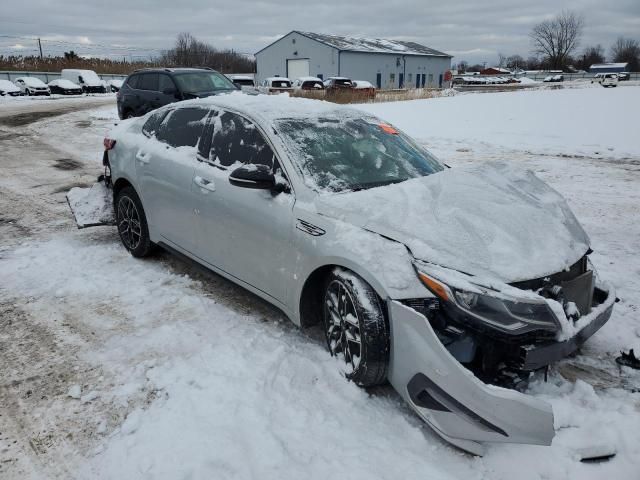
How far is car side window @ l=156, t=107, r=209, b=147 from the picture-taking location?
433cm

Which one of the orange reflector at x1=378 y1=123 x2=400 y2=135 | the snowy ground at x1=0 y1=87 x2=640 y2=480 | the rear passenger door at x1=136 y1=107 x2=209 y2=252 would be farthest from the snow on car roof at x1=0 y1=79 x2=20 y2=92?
the orange reflector at x1=378 y1=123 x2=400 y2=135

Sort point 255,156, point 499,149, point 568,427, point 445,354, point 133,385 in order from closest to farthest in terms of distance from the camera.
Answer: point 445,354
point 568,427
point 133,385
point 255,156
point 499,149

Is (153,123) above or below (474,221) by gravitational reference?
above

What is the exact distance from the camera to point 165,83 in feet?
42.4

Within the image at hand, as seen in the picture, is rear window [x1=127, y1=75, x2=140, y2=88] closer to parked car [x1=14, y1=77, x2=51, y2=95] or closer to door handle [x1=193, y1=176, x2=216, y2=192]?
door handle [x1=193, y1=176, x2=216, y2=192]

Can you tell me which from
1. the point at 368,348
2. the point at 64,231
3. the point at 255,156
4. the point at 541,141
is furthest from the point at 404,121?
the point at 368,348

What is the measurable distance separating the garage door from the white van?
20.4m

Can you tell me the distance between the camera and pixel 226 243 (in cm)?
383

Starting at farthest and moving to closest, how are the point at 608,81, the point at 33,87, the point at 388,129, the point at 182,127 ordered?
the point at 608,81 < the point at 33,87 < the point at 182,127 < the point at 388,129

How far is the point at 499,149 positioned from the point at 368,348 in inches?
409

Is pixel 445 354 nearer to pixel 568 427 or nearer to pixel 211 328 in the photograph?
pixel 568 427

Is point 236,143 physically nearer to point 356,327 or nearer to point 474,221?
point 356,327

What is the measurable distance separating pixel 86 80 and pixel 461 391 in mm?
43155

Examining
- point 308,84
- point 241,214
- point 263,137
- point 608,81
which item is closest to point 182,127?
point 263,137
